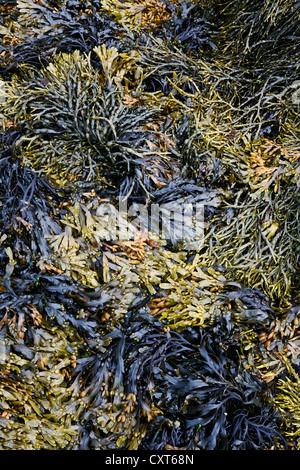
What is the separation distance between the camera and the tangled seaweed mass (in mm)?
1294

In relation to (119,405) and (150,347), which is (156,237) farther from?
(119,405)

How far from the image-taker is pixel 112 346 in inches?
53.7

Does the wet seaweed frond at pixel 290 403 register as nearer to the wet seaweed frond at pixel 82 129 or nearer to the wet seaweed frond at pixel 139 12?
the wet seaweed frond at pixel 82 129

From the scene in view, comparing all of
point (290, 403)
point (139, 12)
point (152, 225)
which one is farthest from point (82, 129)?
point (290, 403)

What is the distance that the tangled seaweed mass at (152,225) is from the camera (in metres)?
1.29

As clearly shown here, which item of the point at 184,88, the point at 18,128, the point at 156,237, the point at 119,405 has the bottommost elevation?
the point at 119,405

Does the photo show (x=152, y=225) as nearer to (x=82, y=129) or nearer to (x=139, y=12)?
(x=82, y=129)

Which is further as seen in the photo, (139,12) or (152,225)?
(139,12)

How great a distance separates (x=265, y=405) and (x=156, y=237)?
706 millimetres

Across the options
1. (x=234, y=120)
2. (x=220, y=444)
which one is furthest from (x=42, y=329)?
(x=234, y=120)

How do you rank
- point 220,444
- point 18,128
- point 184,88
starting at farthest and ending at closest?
point 184,88
point 18,128
point 220,444

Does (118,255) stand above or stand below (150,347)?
above

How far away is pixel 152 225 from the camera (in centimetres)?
152

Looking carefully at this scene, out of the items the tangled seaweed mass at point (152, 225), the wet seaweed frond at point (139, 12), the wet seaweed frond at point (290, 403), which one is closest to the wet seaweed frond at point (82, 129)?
the tangled seaweed mass at point (152, 225)
